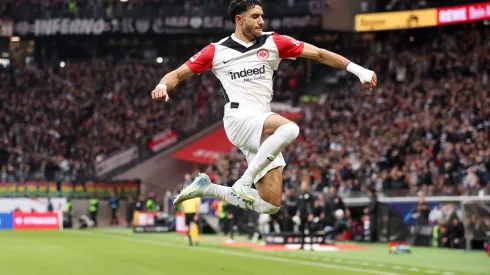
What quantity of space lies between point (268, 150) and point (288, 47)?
120cm

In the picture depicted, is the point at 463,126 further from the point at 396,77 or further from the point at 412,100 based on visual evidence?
the point at 396,77

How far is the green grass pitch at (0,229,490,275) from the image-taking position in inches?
656

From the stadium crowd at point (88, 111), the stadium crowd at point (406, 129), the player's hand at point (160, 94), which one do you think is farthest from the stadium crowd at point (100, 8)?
the player's hand at point (160, 94)

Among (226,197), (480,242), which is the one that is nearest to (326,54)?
(226,197)

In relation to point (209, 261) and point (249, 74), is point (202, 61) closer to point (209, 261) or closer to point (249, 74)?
point (249, 74)

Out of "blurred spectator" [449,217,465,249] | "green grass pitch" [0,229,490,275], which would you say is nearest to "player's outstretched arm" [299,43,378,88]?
"green grass pitch" [0,229,490,275]

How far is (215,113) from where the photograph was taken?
4634cm

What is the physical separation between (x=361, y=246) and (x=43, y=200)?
19638 millimetres

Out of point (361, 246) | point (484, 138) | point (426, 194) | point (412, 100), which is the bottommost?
point (361, 246)

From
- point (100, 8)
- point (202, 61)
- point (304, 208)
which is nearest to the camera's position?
point (202, 61)

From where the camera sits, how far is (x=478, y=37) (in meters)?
40.9

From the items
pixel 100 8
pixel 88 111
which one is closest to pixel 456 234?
pixel 88 111

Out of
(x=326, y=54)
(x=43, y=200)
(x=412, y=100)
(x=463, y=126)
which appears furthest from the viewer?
(x=43, y=200)

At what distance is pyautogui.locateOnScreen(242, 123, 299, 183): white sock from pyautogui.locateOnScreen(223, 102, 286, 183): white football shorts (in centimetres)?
20
